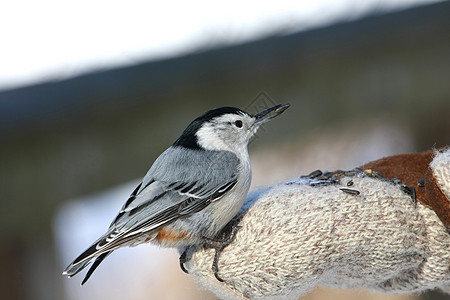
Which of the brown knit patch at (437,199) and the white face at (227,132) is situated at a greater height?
the white face at (227,132)

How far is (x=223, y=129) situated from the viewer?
163 cm

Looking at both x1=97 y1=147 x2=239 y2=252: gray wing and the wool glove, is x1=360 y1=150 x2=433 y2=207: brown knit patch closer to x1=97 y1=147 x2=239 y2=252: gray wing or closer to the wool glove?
the wool glove

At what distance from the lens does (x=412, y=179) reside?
153 cm

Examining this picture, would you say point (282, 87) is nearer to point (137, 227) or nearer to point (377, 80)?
point (377, 80)

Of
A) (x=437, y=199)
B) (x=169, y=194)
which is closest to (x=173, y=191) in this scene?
(x=169, y=194)

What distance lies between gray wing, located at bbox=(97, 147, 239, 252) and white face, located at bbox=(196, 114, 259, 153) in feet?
0.19

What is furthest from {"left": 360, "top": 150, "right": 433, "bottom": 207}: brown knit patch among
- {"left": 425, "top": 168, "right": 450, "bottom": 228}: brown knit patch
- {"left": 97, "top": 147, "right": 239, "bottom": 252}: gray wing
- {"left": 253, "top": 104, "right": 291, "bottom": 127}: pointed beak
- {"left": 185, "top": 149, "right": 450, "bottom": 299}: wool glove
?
{"left": 97, "top": 147, "right": 239, "bottom": 252}: gray wing

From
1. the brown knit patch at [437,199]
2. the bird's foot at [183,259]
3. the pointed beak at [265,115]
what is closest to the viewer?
the brown knit patch at [437,199]

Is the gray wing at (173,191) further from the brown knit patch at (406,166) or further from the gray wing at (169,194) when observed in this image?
the brown knit patch at (406,166)

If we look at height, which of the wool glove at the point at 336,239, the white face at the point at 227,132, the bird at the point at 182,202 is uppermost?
the white face at the point at 227,132

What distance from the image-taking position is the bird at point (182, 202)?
1.40 meters

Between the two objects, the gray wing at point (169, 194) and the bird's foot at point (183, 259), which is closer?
the gray wing at point (169, 194)

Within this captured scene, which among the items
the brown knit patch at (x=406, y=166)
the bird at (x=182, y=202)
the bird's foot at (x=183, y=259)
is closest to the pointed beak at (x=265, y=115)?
the bird at (x=182, y=202)

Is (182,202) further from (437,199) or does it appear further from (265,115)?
(437,199)
